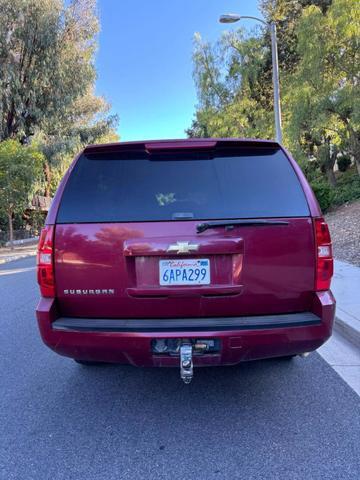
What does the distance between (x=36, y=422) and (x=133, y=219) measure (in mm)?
1714

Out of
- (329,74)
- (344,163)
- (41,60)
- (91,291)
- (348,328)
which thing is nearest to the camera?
(91,291)

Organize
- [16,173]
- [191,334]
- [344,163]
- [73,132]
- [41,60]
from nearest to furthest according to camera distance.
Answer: [191,334] < [16,173] < [41,60] < [73,132] < [344,163]

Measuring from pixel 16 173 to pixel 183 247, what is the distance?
57.9ft

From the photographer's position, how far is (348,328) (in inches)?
199

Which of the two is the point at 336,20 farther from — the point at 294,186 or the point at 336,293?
the point at 294,186

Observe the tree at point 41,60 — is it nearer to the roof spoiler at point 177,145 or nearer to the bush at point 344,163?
the bush at point 344,163

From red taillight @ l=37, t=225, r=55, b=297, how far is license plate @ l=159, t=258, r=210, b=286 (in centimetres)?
76

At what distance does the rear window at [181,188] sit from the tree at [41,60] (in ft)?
70.2

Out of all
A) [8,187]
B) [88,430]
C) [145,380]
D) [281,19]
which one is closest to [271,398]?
[145,380]

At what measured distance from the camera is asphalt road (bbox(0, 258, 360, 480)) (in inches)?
107

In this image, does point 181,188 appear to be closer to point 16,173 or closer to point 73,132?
point 16,173

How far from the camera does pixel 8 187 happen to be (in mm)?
18984

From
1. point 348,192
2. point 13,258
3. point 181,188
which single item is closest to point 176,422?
point 181,188

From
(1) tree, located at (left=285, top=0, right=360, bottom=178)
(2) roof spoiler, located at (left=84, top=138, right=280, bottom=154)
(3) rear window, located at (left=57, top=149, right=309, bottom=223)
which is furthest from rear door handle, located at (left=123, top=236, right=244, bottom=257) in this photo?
(1) tree, located at (left=285, top=0, right=360, bottom=178)
